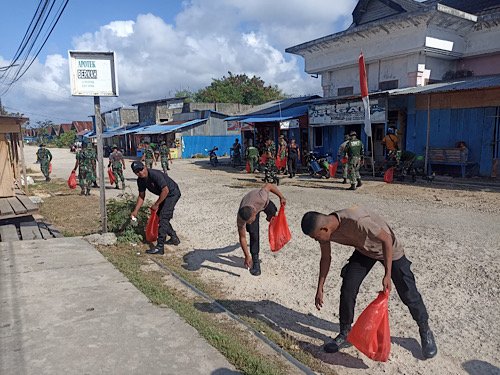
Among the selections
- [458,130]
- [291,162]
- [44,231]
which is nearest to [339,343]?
[44,231]

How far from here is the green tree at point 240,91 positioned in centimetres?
4584

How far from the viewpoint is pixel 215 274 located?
5242 mm

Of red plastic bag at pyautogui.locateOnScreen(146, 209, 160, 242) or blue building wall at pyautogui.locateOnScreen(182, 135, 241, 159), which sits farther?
blue building wall at pyautogui.locateOnScreen(182, 135, 241, 159)

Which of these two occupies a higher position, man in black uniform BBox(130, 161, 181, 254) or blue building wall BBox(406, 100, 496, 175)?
blue building wall BBox(406, 100, 496, 175)

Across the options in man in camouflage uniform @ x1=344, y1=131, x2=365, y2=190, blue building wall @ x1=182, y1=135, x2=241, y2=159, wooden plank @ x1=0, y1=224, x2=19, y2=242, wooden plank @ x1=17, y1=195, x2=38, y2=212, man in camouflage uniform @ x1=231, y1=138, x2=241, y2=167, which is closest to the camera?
wooden plank @ x1=0, y1=224, x2=19, y2=242

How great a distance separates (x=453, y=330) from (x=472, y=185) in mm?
9072

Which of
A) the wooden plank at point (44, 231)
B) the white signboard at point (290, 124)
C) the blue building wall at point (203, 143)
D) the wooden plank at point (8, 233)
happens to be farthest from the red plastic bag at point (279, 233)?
the blue building wall at point (203, 143)

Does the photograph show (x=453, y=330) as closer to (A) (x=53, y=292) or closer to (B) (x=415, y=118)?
(A) (x=53, y=292)

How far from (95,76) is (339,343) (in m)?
5.18

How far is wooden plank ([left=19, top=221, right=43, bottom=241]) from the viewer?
6.38 m

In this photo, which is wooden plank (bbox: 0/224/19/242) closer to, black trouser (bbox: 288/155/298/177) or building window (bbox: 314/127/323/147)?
black trouser (bbox: 288/155/298/177)

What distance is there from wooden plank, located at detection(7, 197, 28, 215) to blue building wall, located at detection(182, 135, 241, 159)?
22444mm

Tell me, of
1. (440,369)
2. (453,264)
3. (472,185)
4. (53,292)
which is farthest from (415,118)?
(53,292)

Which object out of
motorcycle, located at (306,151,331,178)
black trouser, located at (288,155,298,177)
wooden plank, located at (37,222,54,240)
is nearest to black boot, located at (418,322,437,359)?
wooden plank, located at (37,222,54,240)
